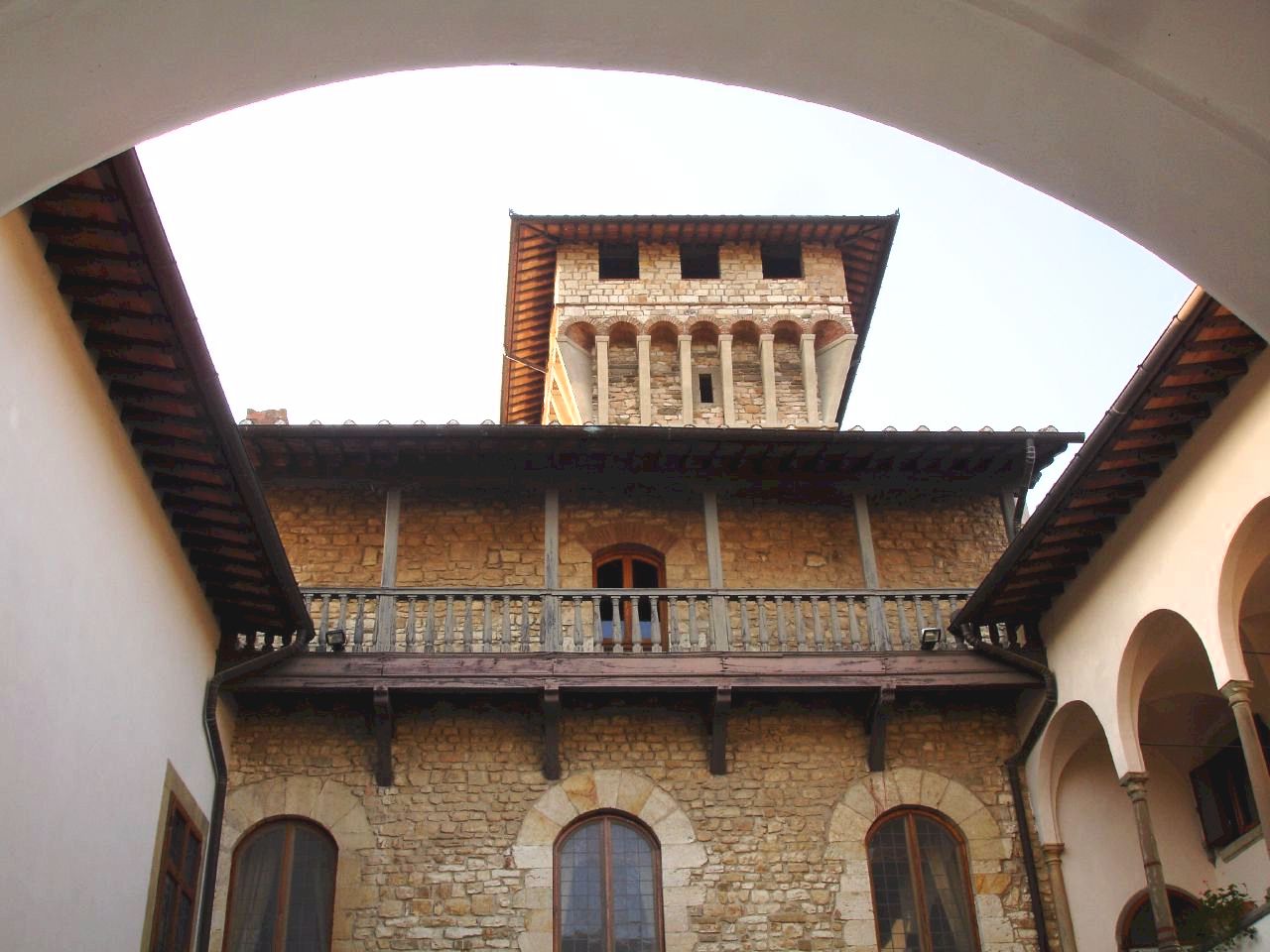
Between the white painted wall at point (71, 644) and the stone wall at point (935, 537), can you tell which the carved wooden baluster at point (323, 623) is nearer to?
the white painted wall at point (71, 644)

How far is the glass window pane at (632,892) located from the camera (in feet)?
42.4

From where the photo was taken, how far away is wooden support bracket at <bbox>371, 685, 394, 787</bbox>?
43.7 ft

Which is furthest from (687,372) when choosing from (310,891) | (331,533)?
(310,891)

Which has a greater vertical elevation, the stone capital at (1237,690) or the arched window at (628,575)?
the arched window at (628,575)

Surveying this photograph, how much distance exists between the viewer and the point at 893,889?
13336mm

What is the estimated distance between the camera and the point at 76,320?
30.5 feet

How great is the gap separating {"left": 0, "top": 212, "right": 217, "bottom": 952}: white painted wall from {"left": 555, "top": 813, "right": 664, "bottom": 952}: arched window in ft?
12.2

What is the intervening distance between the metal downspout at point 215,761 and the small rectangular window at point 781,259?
40.7ft

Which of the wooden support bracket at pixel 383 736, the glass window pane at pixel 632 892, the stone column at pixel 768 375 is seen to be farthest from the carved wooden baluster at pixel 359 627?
the stone column at pixel 768 375

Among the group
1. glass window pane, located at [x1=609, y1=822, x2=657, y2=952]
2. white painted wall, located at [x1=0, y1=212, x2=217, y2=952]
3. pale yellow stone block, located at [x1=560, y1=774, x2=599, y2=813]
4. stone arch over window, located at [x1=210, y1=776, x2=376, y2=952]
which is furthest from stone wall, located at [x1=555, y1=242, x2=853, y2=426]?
white painted wall, located at [x1=0, y1=212, x2=217, y2=952]

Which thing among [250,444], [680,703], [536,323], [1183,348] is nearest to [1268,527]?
[1183,348]

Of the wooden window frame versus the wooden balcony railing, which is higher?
the wooden balcony railing

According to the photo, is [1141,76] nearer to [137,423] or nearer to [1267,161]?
[1267,161]

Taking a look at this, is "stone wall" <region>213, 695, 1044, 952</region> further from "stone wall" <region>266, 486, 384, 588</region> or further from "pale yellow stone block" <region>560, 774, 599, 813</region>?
"stone wall" <region>266, 486, 384, 588</region>
